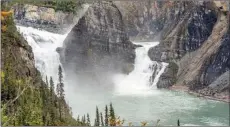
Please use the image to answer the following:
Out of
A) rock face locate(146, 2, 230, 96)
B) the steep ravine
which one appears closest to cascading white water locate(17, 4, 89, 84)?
rock face locate(146, 2, 230, 96)

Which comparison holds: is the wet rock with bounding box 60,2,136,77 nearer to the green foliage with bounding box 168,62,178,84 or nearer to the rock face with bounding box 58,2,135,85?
the rock face with bounding box 58,2,135,85

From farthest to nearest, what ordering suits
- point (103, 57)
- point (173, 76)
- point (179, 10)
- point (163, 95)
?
point (179, 10) < point (103, 57) < point (173, 76) < point (163, 95)

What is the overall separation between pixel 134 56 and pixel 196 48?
936 centimetres

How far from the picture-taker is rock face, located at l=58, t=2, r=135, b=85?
220 feet

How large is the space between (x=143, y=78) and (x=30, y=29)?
638 inches

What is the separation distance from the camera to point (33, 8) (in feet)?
249

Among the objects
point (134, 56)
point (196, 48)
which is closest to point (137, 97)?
point (196, 48)

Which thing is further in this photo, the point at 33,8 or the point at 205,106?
the point at 33,8

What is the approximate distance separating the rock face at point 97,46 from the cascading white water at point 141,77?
1093 millimetres

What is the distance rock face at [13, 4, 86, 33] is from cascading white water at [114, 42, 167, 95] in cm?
1216

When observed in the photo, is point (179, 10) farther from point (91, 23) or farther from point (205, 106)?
point (205, 106)

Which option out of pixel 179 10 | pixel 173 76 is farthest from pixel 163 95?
pixel 179 10

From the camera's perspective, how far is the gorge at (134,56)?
58.5 m

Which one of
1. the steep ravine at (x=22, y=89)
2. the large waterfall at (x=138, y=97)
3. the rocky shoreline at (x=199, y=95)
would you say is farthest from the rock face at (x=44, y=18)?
the steep ravine at (x=22, y=89)
